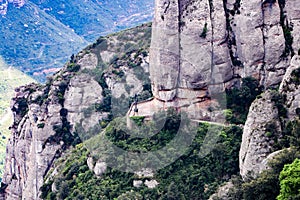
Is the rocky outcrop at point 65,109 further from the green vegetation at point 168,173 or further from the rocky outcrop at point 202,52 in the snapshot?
the rocky outcrop at point 202,52

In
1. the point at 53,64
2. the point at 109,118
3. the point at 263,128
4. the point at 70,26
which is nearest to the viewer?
the point at 263,128

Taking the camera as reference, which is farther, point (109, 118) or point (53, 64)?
point (53, 64)

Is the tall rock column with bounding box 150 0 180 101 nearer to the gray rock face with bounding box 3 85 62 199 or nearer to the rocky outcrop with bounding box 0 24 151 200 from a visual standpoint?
the rocky outcrop with bounding box 0 24 151 200

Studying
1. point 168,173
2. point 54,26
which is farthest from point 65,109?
point 54,26

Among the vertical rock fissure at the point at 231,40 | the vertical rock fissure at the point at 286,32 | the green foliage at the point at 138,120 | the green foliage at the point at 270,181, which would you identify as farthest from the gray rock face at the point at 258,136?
the green foliage at the point at 138,120

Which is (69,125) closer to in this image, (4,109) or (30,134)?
(30,134)

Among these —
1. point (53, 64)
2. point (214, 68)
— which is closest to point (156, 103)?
point (214, 68)
